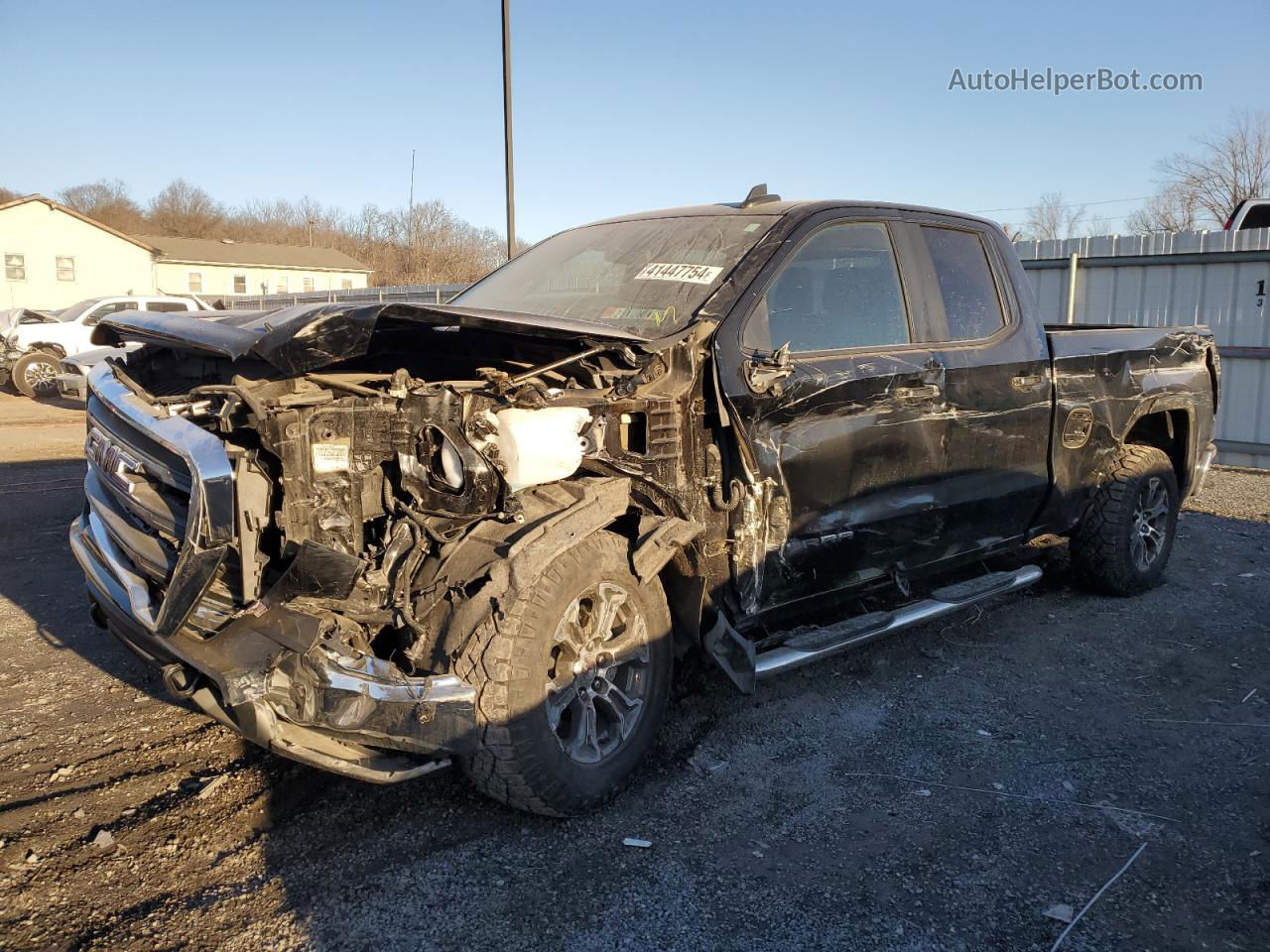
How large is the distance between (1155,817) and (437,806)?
2452mm

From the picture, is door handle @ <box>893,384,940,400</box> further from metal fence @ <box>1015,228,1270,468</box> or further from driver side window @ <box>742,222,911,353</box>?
metal fence @ <box>1015,228,1270,468</box>

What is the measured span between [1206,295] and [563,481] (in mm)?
10896

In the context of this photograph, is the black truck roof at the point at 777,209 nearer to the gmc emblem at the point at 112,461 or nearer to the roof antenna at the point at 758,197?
the roof antenna at the point at 758,197

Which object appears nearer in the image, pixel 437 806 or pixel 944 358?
pixel 437 806

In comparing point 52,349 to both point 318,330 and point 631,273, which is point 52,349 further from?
point 318,330

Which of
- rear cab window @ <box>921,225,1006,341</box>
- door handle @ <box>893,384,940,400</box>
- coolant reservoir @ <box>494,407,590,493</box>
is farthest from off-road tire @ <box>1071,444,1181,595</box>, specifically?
coolant reservoir @ <box>494,407,590,493</box>

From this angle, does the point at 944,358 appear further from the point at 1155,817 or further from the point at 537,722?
the point at 537,722

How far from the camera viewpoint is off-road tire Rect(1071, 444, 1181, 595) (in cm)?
535

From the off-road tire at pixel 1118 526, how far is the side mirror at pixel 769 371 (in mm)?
2736

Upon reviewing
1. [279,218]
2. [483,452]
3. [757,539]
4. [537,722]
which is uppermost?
[279,218]

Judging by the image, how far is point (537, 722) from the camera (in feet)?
9.62

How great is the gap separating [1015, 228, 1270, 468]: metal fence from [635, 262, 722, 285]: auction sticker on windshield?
323 inches

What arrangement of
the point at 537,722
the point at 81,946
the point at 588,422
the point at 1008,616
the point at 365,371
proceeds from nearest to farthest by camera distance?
the point at 81,946 < the point at 537,722 < the point at 588,422 < the point at 365,371 < the point at 1008,616

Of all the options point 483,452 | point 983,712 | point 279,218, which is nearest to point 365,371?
point 483,452
